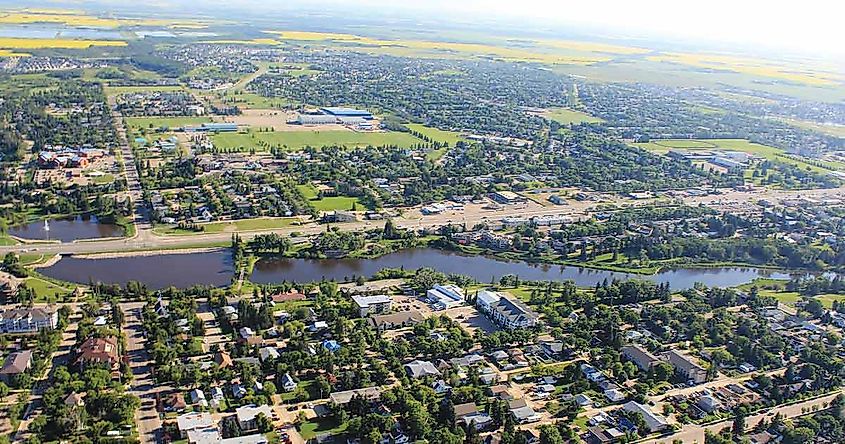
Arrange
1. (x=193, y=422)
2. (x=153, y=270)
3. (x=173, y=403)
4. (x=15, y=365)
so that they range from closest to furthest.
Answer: (x=193, y=422), (x=173, y=403), (x=15, y=365), (x=153, y=270)

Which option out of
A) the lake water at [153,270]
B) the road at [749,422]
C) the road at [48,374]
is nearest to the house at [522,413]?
the road at [749,422]

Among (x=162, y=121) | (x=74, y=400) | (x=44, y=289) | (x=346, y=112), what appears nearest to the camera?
(x=74, y=400)

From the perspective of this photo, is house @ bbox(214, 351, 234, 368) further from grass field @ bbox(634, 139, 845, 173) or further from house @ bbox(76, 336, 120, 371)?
grass field @ bbox(634, 139, 845, 173)

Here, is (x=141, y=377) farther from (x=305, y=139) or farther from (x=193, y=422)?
(x=305, y=139)

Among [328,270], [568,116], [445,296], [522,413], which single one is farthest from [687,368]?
[568,116]

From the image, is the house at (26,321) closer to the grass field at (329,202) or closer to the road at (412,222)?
the road at (412,222)

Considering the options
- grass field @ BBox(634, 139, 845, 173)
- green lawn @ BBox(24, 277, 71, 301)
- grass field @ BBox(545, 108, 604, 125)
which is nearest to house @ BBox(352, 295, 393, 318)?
green lawn @ BBox(24, 277, 71, 301)

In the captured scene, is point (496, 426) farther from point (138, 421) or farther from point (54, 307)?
point (54, 307)
